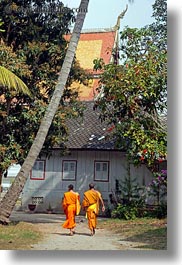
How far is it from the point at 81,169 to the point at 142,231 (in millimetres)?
6684

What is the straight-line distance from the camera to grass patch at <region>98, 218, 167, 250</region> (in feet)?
35.6

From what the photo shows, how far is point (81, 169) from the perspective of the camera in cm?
1947

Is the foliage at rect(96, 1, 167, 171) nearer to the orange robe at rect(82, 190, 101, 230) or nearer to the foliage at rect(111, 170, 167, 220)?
the foliage at rect(111, 170, 167, 220)

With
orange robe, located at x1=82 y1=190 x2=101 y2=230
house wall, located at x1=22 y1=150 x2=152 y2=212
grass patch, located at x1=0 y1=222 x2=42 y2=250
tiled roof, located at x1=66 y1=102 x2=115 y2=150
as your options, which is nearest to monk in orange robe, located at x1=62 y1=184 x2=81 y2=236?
orange robe, located at x1=82 y1=190 x2=101 y2=230

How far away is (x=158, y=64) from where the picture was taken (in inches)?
614

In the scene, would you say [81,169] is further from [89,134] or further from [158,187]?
[158,187]

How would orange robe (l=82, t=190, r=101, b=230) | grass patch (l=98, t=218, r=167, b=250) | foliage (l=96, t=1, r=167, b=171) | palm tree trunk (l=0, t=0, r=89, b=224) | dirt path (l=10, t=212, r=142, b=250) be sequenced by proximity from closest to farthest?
A: dirt path (l=10, t=212, r=142, b=250) → grass patch (l=98, t=218, r=167, b=250) → orange robe (l=82, t=190, r=101, b=230) → palm tree trunk (l=0, t=0, r=89, b=224) → foliage (l=96, t=1, r=167, b=171)

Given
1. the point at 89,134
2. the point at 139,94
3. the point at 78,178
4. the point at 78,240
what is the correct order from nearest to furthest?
the point at 78,240 < the point at 139,94 < the point at 78,178 < the point at 89,134

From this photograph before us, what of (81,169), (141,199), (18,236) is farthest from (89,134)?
(18,236)

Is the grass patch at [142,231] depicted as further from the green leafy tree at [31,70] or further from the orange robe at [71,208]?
the green leafy tree at [31,70]

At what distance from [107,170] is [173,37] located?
9968mm

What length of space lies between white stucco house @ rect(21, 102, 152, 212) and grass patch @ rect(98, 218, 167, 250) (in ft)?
10.0

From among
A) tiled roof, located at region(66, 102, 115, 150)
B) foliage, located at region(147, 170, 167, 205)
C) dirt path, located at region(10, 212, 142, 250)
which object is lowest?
dirt path, located at region(10, 212, 142, 250)

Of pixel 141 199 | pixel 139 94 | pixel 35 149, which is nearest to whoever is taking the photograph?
pixel 35 149
